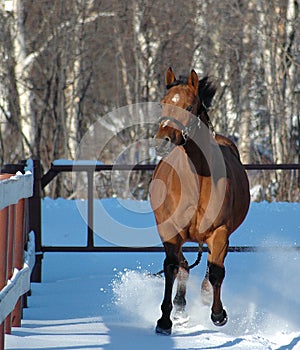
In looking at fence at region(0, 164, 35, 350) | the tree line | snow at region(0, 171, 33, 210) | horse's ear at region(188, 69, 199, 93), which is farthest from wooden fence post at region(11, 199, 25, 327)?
the tree line

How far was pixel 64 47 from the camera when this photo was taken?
713 inches

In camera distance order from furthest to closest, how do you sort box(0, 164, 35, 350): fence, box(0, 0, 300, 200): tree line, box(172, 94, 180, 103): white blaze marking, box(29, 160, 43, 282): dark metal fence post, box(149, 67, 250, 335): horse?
box(0, 0, 300, 200): tree line → box(29, 160, 43, 282): dark metal fence post → box(149, 67, 250, 335): horse → box(172, 94, 180, 103): white blaze marking → box(0, 164, 35, 350): fence

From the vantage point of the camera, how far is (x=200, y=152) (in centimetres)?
561

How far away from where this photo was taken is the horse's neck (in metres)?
5.55

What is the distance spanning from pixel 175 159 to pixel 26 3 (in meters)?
13.4

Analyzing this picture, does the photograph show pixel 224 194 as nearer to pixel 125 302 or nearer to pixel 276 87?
pixel 125 302

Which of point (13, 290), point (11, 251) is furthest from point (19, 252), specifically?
point (13, 290)

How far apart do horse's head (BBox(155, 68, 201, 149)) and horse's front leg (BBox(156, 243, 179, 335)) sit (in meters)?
0.91

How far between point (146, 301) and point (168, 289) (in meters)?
0.93

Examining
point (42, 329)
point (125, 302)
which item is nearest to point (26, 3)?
point (125, 302)

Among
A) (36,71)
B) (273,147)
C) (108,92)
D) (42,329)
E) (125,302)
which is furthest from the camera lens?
(108,92)

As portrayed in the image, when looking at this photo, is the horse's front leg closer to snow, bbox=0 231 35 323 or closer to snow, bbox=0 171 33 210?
snow, bbox=0 231 35 323

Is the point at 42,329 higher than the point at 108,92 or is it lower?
lower

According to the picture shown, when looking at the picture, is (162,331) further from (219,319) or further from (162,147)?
(162,147)
